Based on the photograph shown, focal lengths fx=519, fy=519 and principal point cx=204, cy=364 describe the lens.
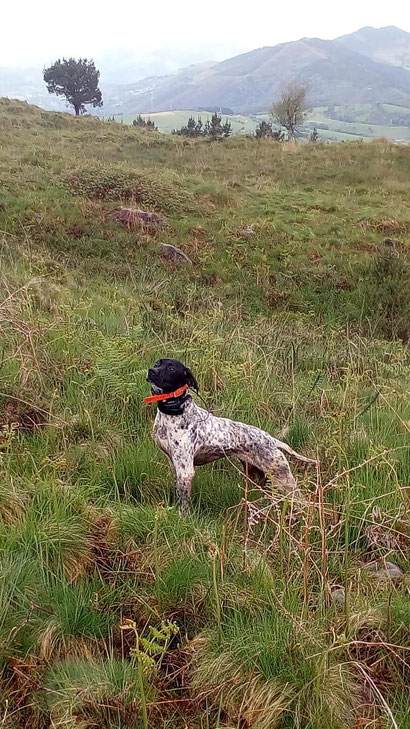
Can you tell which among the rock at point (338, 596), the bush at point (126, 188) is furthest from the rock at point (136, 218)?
the rock at point (338, 596)

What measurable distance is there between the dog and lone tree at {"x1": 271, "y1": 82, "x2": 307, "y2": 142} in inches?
1524

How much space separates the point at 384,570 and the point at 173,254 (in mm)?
11131

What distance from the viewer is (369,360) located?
6293 mm

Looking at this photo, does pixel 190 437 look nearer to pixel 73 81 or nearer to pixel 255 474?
pixel 255 474

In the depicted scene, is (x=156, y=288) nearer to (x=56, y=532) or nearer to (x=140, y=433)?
(x=140, y=433)

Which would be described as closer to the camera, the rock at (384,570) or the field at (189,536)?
the field at (189,536)

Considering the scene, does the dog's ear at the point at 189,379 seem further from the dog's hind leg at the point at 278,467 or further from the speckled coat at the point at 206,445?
the dog's hind leg at the point at 278,467

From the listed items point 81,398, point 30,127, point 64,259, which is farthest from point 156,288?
point 30,127

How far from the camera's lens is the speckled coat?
2943 millimetres

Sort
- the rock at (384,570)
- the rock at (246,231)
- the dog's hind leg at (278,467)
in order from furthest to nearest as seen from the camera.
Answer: the rock at (246,231), the dog's hind leg at (278,467), the rock at (384,570)

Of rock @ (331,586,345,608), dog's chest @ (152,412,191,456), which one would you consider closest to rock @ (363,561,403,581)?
rock @ (331,586,345,608)

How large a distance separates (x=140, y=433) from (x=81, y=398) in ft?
1.96

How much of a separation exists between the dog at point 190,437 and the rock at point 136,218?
11.6m

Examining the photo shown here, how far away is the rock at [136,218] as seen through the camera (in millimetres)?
13906
